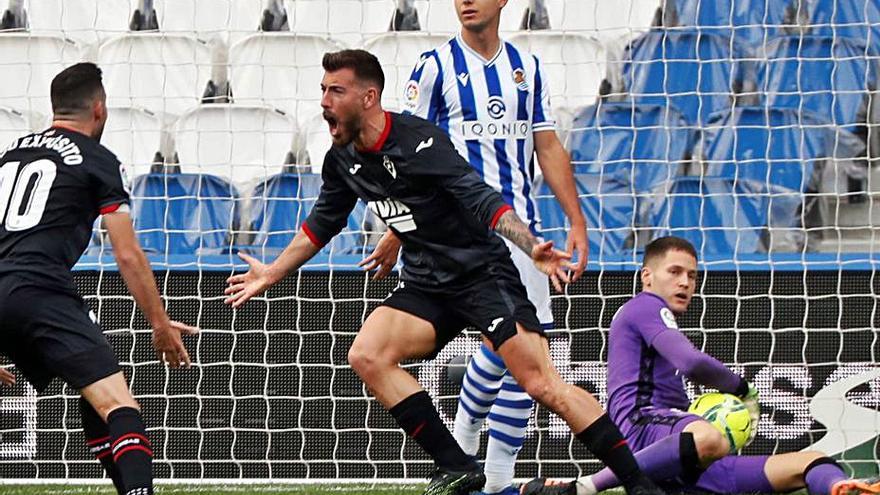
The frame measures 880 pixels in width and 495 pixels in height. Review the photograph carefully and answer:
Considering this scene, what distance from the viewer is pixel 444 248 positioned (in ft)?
16.0

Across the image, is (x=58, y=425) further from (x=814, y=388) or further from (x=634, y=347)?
(x=814, y=388)

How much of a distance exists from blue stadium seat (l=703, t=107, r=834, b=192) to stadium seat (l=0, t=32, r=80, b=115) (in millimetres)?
3526

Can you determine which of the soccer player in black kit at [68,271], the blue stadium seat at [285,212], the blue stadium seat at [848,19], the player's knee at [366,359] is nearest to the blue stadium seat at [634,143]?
the blue stadium seat at [848,19]

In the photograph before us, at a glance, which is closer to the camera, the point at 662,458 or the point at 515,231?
the point at 515,231

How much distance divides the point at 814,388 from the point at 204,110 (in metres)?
3.48

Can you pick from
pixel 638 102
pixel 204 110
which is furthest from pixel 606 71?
pixel 204 110

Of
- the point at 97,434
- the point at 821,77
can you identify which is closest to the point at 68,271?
the point at 97,434

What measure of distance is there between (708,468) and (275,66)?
349 cm

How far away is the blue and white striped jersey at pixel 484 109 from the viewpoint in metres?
5.54

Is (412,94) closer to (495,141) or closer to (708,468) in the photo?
(495,141)

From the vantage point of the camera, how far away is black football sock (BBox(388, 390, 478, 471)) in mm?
4797

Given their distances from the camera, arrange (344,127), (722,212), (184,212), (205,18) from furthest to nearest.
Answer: (205,18) < (184,212) < (722,212) < (344,127)

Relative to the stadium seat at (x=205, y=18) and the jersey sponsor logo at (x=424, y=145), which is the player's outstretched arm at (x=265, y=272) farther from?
the stadium seat at (x=205, y=18)

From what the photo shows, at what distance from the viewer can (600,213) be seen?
716 cm
